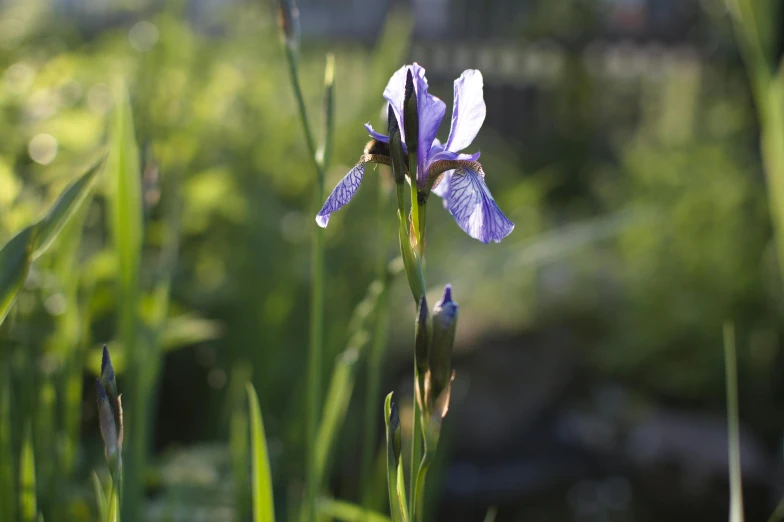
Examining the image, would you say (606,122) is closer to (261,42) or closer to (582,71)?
(582,71)

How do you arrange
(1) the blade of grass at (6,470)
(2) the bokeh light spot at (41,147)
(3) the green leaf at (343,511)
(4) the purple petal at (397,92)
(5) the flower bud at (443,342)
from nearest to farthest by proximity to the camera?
(5) the flower bud at (443,342), (4) the purple petal at (397,92), (1) the blade of grass at (6,470), (3) the green leaf at (343,511), (2) the bokeh light spot at (41,147)

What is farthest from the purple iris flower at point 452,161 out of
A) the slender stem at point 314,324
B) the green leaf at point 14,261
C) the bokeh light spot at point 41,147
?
the bokeh light spot at point 41,147

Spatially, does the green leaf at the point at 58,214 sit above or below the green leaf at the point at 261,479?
above

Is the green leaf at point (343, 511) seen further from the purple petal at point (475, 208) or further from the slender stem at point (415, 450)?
the purple petal at point (475, 208)

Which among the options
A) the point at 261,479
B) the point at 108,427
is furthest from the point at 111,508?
the point at 261,479

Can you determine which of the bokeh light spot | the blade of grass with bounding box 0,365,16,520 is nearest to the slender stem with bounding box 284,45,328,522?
the blade of grass with bounding box 0,365,16,520

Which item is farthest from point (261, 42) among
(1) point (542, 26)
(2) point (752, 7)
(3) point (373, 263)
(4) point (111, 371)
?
(1) point (542, 26)

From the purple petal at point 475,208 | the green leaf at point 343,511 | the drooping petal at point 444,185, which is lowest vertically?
the green leaf at point 343,511
